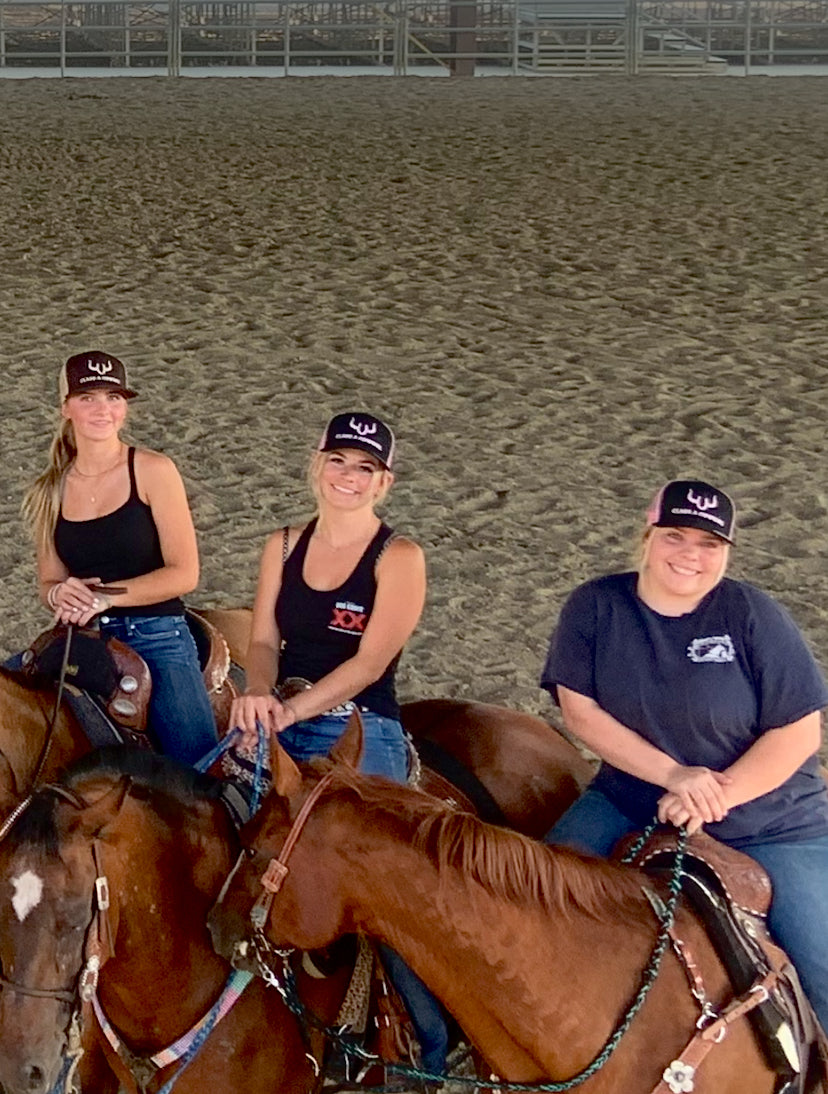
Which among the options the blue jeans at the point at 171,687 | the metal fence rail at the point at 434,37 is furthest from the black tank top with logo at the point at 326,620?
the metal fence rail at the point at 434,37

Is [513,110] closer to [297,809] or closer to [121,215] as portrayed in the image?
[121,215]

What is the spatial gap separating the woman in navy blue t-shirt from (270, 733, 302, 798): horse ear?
0.68 meters

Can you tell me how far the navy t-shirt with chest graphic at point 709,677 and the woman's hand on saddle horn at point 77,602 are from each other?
3.56 feet

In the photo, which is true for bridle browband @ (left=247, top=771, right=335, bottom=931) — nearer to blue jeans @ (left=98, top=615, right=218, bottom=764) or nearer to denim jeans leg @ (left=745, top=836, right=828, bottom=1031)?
denim jeans leg @ (left=745, top=836, right=828, bottom=1031)

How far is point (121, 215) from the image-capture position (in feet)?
47.0

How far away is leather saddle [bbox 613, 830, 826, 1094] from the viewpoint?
276cm

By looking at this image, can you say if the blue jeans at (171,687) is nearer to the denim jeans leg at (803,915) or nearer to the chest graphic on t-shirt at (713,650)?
the chest graphic on t-shirt at (713,650)

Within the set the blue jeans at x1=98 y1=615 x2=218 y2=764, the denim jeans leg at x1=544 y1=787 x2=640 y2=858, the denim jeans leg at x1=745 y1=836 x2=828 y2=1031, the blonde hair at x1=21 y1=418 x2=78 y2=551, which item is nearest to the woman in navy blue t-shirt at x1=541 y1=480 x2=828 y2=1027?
the denim jeans leg at x1=745 y1=836 x2=828 y2=1031

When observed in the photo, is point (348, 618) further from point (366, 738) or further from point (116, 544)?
point (116, 544)

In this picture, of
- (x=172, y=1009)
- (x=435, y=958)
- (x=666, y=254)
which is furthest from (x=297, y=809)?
(x=666, y=254)

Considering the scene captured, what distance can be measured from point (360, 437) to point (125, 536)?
2.33 ft

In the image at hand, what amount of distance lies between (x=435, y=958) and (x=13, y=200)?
1328 centimetres

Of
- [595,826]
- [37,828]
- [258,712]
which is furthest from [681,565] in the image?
[37,828]

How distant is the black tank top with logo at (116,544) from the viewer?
3.72 meters
